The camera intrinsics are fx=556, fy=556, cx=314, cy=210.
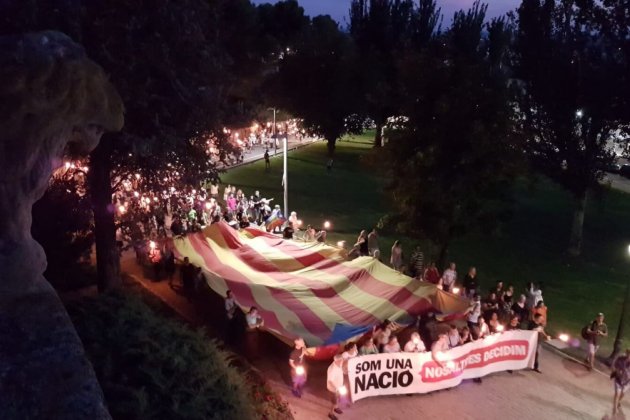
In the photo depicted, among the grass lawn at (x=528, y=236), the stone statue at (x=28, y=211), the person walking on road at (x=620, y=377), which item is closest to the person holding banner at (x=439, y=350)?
the person walking on road at (x=620, y=377)

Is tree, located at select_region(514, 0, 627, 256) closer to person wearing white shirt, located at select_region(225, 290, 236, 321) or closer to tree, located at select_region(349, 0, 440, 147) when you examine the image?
person wearing white shirt, located at select_region(225, 290, 236, 321)

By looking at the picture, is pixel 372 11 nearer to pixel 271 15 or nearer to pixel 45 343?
pixel 271 15

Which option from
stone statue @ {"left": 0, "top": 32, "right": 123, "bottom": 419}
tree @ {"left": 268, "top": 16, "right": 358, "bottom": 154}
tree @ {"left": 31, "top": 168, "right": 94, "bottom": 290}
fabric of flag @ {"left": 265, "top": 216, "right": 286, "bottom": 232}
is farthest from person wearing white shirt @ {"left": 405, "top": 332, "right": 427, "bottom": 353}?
tree @ {"left": 268, "top": 16, "right": 358, "bottom": 154}

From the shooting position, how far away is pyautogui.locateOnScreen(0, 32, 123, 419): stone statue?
5.59 meters

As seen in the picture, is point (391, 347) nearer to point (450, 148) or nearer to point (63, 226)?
point (450, 148)

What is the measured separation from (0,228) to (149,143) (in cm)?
458

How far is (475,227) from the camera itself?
17.3 meters

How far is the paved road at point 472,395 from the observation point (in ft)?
37.0

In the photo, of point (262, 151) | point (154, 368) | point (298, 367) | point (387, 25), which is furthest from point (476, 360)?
point (387, 25)

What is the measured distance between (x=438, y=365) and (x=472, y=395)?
3.48ft

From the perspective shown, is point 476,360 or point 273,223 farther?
point 273,223

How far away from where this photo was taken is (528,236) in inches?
1065

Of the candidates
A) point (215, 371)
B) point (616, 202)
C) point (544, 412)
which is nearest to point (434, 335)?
point (544, 412)

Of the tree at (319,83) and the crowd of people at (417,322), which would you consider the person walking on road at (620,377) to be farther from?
the tree at (319,83)
